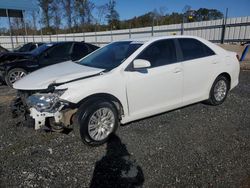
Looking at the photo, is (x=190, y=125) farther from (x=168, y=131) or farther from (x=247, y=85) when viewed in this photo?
(x=247, y=85)

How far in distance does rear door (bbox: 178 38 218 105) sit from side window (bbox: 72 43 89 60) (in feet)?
15.5

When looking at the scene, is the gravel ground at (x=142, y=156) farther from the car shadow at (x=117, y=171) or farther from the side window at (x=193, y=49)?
the side window at (x=193, y=49)

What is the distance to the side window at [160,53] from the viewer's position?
4.05 metres

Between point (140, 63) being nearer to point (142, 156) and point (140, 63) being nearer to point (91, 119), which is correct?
point (91, 119)

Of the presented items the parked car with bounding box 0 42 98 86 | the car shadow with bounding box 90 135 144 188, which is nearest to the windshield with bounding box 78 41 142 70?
the car shadow with bounding box 90 135 144 188

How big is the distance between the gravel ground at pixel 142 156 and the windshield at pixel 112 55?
1239mm

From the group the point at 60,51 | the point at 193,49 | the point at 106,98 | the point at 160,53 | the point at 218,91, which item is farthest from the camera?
the point at 60,51

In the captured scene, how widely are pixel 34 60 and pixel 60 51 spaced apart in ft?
3.12

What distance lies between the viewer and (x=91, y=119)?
3439mm

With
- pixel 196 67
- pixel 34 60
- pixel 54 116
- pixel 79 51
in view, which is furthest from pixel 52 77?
pixel 79 51

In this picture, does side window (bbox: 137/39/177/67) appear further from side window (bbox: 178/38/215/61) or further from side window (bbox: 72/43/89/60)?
side window (bbox: 72/43/89/60)

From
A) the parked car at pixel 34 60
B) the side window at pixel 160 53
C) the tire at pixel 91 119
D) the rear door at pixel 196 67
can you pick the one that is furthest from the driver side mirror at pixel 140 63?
the parked car at pixel 34 60

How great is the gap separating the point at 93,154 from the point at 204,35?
40.4 feet

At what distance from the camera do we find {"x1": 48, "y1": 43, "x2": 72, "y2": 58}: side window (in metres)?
7.99
